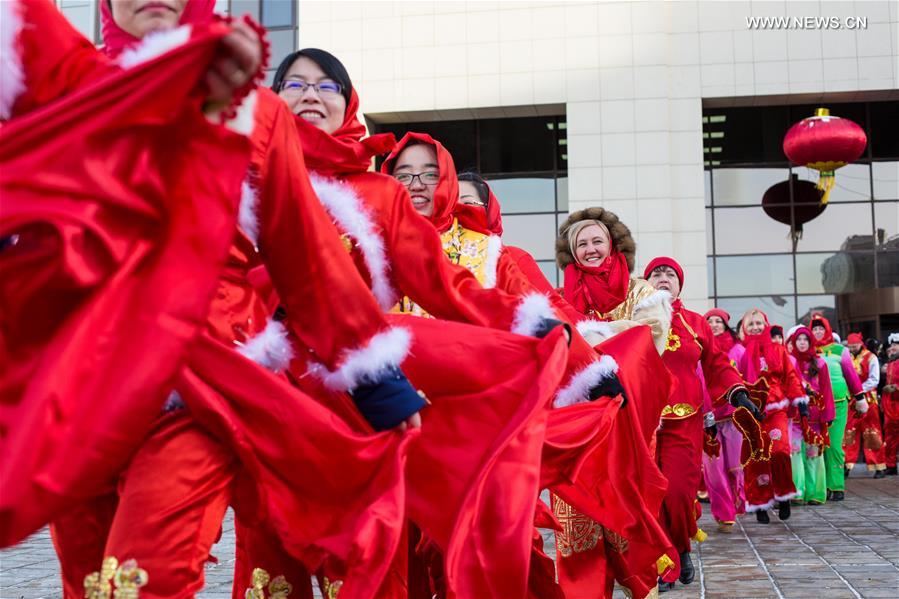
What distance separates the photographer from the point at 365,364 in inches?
115

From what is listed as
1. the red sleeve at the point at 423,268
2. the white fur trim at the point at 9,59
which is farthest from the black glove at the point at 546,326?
the white fur trim at the point at 9,59

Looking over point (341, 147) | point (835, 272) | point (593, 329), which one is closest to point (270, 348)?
point (341, 147)

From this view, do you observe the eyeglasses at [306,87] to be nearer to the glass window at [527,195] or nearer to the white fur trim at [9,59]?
the white fur trim at [9,59]

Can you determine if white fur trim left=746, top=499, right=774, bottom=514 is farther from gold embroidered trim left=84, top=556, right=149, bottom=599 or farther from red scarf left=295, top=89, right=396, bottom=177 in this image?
gold embroidered trim left=84, top=556, right=149, bottom=599

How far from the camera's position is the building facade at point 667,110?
19219 millimetres

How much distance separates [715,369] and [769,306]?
1334 centimetres

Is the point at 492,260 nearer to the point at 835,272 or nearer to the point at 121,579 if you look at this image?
the point at 121,579

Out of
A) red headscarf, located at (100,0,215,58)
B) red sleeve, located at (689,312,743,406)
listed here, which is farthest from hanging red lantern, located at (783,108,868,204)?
red headscarf, located at (100,0,215,58)

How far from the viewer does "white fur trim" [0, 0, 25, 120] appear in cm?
239

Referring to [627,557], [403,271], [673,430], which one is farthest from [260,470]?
[673,430]

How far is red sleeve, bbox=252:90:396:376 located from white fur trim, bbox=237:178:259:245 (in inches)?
0.6

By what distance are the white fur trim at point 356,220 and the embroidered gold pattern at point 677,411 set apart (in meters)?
3.82

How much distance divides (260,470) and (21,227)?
3.17 feet

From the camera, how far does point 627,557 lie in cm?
554
